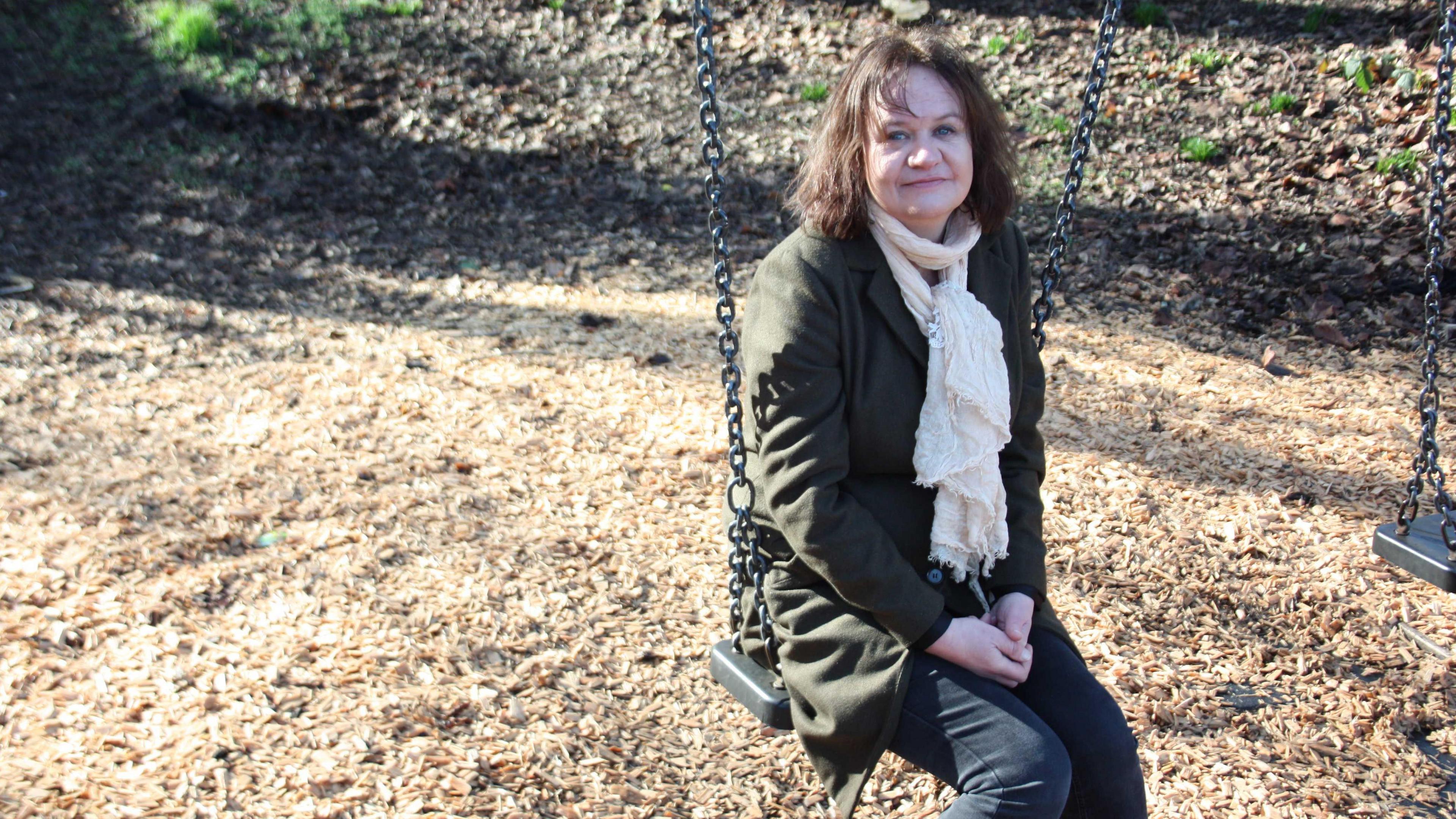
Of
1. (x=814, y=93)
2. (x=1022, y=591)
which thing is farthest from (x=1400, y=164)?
(x=1022, y=591)

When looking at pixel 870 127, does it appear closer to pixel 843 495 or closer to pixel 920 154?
pixel 920 154

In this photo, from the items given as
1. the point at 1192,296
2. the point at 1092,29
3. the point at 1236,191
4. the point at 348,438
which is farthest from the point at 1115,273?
the point at 348,438

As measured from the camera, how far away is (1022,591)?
2.21 metres

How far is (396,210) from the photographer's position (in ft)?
21.9

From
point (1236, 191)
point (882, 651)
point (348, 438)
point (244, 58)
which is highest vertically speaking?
point (244, 58)

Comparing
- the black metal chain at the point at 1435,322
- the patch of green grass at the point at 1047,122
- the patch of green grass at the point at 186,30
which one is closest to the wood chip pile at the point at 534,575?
the black metal chain at the point at 1435,322

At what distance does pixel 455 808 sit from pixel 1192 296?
14.8ft

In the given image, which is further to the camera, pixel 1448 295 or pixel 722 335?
pixel 1448 295

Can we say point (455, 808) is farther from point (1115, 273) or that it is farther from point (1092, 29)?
point (1092, 29)

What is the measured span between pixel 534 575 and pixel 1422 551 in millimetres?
2550

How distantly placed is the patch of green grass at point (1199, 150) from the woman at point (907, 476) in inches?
197

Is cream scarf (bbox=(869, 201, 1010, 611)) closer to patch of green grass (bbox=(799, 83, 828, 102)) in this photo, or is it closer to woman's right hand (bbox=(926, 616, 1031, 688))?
woman's right hand (bbox=(926, 616, 1031, 688))

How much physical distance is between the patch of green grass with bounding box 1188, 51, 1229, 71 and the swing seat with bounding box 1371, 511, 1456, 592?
16.4ft

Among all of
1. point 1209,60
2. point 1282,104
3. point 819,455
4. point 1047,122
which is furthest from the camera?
point 1209,60
